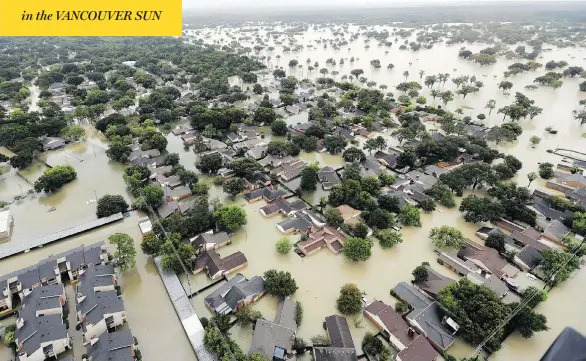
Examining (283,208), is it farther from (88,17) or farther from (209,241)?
(88,17)

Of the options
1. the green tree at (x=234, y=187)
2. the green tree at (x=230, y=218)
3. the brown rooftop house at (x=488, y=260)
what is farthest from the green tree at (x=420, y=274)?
the green tree at (x=234, y=187)

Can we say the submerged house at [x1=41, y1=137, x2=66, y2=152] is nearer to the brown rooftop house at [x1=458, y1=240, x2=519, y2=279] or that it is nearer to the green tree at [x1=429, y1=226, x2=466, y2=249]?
the green tree at [x1=429, y1=226, x2=466, y2=249]

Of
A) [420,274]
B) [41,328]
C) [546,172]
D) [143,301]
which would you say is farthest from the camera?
[546,172]

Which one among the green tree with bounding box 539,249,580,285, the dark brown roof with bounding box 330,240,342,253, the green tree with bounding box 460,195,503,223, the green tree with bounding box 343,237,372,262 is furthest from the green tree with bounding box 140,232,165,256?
the green tree with bounding box 539,249,580,285

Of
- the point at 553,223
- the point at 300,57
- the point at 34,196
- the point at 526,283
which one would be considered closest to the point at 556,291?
the point at 526,283

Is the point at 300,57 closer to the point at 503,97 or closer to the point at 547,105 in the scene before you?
the point at 503,97

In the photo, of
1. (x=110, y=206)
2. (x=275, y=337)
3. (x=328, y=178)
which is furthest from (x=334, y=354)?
(x=110, y=206)
